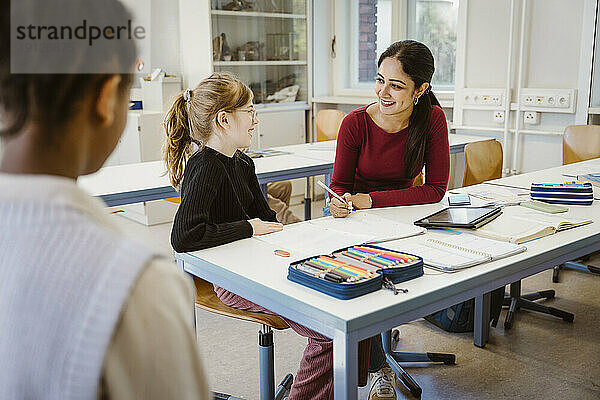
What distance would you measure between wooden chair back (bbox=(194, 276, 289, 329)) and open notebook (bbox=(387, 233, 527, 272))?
37 centimetres

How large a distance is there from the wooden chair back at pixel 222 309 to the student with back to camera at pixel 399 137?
2.21ft

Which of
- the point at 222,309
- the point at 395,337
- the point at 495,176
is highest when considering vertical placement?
the point at 495,176

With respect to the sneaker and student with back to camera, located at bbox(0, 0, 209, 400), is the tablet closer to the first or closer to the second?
the sneaker

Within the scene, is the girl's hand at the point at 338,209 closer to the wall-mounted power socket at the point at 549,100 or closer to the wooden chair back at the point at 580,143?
the wooden chair back at the point at 580,143

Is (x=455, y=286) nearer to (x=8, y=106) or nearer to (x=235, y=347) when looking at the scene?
(x=8, y=106)

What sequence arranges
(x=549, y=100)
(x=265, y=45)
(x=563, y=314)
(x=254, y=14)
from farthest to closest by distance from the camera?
(x=265, y=45) < (x=254, y=14) < (x=549, y=100) < (x=563, y=314)

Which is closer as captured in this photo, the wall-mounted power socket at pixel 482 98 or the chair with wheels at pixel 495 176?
the chair with wheels at pixel 495 176

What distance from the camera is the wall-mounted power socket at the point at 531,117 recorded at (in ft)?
13.6

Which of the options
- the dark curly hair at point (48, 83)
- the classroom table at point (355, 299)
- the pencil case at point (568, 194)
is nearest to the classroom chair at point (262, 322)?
the classroom table at point (355, 299)

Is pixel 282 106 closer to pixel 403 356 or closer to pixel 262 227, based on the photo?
pixel 403 356

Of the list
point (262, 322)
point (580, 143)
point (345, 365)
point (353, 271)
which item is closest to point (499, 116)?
point (580, 143)

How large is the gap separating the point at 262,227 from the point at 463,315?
1230mm

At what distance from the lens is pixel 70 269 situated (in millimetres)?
454

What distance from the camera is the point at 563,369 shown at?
2.31 m
